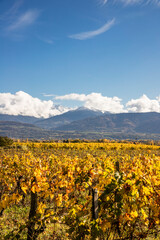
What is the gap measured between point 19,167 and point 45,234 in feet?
11.6

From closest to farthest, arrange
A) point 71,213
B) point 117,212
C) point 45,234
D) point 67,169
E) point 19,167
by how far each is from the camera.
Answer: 1. point 117,212
2. point 71,213
3. point 67,169
4. point 45,234
5. point 19,167

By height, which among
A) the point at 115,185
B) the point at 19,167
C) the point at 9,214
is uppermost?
the point at 115,185

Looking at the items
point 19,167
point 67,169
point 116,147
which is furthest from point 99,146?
point 67,169

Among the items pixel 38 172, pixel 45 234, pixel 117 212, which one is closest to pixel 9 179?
pixel 45 234

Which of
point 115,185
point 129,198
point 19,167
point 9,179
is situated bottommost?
point 9,179

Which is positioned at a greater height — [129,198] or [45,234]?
[129,198]

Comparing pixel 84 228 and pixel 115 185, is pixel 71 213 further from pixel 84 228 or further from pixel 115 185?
pixel 115 185

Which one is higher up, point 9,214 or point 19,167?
point 19,167

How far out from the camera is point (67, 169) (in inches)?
240

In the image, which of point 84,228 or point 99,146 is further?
point 99,146

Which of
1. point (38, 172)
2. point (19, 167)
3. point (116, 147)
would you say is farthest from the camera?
point (116, 147)

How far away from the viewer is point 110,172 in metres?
4.03

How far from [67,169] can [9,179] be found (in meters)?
4.55

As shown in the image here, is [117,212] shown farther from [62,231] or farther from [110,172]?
[62,231]
